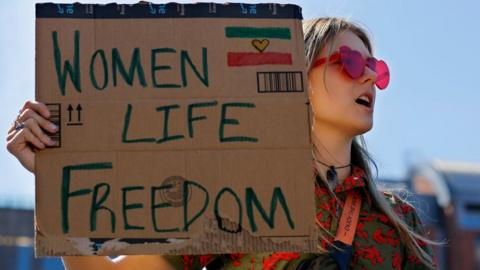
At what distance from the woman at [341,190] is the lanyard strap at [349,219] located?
0.6 inches

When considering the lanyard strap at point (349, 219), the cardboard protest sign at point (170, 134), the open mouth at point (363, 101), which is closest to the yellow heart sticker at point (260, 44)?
the cardboard protest sign at point (170, 134)

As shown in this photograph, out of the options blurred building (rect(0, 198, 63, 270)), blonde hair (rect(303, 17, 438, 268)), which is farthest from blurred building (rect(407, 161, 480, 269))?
blonde hair (rect(303, 17, 438, 268))

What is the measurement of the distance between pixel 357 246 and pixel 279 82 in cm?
62

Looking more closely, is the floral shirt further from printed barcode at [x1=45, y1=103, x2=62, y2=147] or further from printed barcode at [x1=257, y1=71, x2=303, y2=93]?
printed barcode at [x1=45, y1=103, x2=62, y2=147]

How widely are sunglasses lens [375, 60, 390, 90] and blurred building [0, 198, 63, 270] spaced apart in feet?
65.7

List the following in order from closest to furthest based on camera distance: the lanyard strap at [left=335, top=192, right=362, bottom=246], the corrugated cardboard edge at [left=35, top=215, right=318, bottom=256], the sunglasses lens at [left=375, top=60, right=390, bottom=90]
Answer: the corrugated cardboard edge at [left=35, top=215, right=318, bottom=256] < the lanyard strap at [left=335, top=192, right=362, bottom=246] < the sunglasses lens at [left=375, top=60, right=390, bottom=90]

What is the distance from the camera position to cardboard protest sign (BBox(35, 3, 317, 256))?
2.91 m

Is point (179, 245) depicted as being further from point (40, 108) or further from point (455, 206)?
point (455, 206)

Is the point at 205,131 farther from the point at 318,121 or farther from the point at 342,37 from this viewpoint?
the point at 342,37

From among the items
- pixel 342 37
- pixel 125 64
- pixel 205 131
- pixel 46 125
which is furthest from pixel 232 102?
pixel 342 37

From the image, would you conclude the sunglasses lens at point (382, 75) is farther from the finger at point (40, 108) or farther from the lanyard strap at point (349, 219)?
the finger at point (40, 108)

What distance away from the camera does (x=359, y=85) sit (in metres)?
3.47

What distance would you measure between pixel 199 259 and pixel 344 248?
485mm

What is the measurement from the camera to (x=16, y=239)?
75.9 feet
